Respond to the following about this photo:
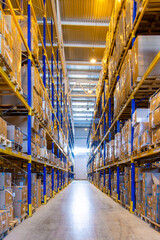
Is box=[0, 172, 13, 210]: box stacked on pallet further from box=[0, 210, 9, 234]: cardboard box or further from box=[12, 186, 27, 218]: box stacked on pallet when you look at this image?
box=[12, 186, 27, 218]: box stacked on pallet

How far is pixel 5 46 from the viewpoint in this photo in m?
4.26

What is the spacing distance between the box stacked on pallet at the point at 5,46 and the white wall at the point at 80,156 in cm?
3546

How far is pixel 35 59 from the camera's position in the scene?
7016 millimetres

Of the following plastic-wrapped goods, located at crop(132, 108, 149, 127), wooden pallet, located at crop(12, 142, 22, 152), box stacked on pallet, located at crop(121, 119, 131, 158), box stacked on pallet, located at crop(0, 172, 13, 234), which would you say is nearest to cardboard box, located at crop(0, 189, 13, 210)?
box stacked on pallet, located at crop(0, 172, 13, 234)

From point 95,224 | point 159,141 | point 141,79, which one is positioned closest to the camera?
point 159,141

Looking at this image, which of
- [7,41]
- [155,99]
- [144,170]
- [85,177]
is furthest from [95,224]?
[85,177]

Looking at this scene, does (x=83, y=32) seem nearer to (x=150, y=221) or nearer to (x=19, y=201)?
(x=19, y=201)

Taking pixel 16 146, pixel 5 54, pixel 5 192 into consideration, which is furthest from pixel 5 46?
pixel 5 192

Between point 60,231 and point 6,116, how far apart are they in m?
3.33

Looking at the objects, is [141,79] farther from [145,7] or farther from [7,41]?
[7,41]

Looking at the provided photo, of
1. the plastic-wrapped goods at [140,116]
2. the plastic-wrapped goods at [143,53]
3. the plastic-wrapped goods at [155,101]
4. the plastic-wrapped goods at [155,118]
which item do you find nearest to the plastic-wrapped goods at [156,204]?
the plastic-wrapped goods at [155,118]

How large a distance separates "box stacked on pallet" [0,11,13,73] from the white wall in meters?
35.5

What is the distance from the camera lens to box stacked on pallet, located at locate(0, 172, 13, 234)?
392cm

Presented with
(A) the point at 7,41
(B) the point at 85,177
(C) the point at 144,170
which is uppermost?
(A) the point at 7,41
